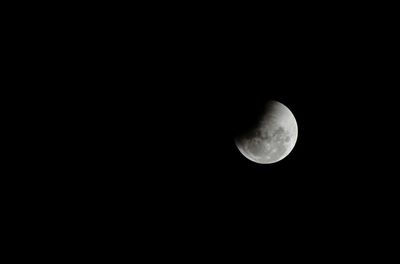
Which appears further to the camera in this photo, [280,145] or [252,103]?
[252,103]

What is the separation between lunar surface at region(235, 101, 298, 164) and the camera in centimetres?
456

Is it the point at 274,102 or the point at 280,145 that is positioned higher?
the point at 274,102

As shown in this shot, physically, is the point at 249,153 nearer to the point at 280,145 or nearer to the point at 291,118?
the point at 280,145

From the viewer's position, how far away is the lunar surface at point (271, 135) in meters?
4.56

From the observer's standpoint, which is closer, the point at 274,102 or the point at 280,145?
the point at 280,145

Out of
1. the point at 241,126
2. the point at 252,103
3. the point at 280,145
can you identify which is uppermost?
the point at 252,103

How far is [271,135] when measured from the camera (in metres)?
4.54

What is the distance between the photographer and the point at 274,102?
4930 mm

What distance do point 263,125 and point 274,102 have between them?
0.50 m

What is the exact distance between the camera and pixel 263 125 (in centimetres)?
466

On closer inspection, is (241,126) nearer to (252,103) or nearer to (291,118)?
(252,103)

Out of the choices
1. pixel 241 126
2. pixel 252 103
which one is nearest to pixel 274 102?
pixel 252 103

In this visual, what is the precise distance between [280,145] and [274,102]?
0.73 m

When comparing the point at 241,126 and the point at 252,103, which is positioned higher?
the point at 252,103
